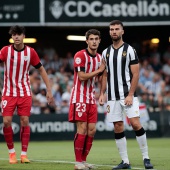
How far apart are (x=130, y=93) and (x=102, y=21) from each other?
13.7 m

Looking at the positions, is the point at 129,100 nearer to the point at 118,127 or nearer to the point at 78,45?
the point at 118,127

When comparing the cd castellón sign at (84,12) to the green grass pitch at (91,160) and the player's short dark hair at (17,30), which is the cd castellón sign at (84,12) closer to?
the green grass pitch at (91,160)

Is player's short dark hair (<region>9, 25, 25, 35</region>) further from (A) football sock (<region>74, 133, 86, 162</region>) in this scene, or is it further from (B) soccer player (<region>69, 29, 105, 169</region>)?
(A) football sock (<region>74, 133, 86, 162</region>)

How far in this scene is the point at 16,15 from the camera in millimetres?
23281

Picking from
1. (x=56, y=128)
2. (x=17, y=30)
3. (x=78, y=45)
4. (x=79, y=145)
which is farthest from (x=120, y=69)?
(x=78, y=45)

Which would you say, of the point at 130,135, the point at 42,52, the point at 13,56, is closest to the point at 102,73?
the point at 13,56

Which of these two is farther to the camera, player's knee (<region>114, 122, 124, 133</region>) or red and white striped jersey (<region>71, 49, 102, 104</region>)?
red and white striped jersey (<region>71, 49, 102, 104</region>)

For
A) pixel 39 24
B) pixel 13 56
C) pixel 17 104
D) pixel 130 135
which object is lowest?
pixel 130 135

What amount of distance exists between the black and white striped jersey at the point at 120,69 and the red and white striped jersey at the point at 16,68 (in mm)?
2004

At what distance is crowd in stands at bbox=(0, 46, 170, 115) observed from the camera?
848 inches

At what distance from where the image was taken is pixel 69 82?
23250mm

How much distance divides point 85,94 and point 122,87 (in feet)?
2.24

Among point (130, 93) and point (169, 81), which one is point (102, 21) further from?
point (130, 93)

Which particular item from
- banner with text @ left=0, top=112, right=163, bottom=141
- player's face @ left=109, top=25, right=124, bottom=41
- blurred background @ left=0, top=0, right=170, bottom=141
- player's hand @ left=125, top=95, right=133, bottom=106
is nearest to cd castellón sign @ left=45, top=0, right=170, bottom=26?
blurred background @ left=0, top=0, right=170, bottom=141
